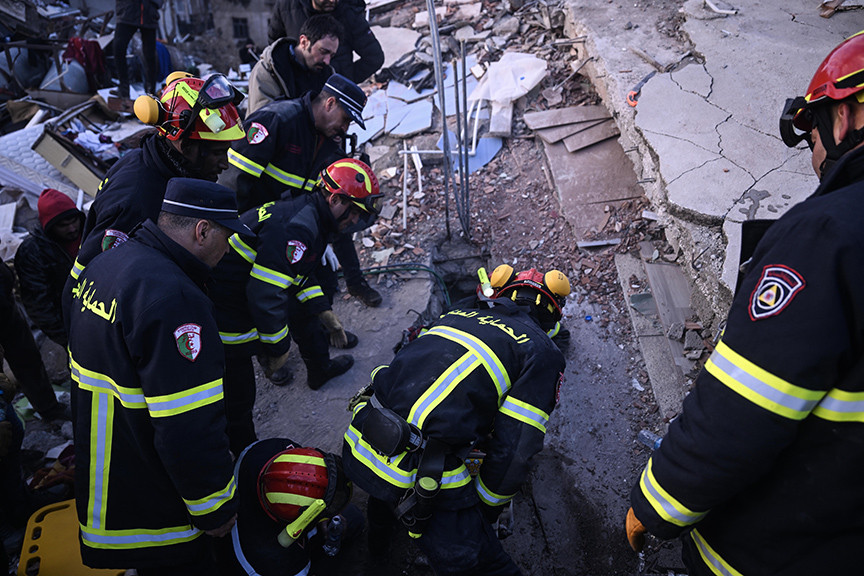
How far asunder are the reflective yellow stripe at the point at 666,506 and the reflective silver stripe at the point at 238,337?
2.44 meters

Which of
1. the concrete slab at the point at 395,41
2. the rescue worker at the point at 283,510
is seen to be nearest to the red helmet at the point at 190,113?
the rescue worker at the point at 283,510

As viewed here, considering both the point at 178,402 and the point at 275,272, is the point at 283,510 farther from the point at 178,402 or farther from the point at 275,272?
the point at 275,272

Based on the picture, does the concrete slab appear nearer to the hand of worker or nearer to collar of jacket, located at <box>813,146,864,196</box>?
the hand of worker

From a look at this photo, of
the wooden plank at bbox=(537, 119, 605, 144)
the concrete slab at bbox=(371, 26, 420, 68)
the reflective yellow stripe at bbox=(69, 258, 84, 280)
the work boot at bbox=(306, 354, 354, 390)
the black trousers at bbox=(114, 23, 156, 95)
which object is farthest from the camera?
the concrete slab at bbox=(371, 26, 420, 68)

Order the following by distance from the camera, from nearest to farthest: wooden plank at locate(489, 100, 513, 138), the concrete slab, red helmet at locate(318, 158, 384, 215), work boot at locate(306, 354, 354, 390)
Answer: red helmet at locate(318, 158, 384, 215)
work boot at locate(306, 354, 354, 390)
wooden plank at locate(489, 100, 513, 138)
the concrete slab

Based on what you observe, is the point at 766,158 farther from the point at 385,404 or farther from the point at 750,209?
the point at 385,404

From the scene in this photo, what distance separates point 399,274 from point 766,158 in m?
3.06

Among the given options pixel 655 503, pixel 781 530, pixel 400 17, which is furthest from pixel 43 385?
pixel 400 17

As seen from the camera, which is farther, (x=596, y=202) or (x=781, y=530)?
(x=596, y=202)

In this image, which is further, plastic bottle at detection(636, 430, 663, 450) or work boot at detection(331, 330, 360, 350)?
work boot at detection(331, 330, 360, 350)

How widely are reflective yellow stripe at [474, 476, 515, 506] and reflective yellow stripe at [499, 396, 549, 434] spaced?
1.25 feet

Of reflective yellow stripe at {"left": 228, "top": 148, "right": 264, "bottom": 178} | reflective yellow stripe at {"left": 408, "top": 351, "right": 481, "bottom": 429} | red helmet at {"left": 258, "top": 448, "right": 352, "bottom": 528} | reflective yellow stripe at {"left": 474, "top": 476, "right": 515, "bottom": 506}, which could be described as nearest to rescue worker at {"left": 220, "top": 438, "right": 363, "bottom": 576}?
red helmet at {"left": 258, "top": 448, "right": 352, "bottom": 528}

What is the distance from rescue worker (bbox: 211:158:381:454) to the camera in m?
3.12

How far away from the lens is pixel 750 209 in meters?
3.44
